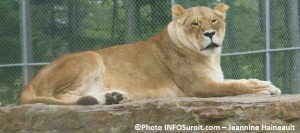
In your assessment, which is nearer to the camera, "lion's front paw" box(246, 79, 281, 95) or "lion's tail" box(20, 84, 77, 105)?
"lion's tail" box(20, 84, 77, 105)

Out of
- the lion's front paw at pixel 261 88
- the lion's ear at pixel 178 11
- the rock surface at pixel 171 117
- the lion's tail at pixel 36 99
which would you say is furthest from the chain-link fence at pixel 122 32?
the rock surface at pixel 171 117

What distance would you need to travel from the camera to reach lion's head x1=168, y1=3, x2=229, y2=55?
Result: 6883 millimetres

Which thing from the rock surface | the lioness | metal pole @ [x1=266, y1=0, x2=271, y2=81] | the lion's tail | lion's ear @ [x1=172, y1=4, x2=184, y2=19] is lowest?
the rock surface

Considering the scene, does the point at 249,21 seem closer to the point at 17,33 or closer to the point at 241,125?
the point at 17,33

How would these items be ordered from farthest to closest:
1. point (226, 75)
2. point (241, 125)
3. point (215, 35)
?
point (226, 75) → point (215, 35) → point (241, 125)

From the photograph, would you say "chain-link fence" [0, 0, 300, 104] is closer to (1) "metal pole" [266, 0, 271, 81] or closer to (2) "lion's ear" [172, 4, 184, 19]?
(1) "metal pole" [266, 0, 271, 81]

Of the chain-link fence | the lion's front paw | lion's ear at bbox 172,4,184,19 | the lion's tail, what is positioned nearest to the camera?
the lion's tail

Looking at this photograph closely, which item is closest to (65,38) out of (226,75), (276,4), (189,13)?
(226,75)

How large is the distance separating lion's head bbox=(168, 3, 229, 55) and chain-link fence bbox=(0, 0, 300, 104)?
450 cm

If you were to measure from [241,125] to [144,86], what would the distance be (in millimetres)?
1943

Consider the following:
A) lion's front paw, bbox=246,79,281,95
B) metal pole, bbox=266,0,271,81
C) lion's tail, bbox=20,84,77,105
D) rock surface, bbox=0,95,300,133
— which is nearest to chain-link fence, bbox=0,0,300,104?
metal pole, bbox=266,0,271,81

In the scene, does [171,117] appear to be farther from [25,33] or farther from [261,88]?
[25,33]

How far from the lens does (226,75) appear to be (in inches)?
482

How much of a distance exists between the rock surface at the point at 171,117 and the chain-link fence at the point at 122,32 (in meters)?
6.37
